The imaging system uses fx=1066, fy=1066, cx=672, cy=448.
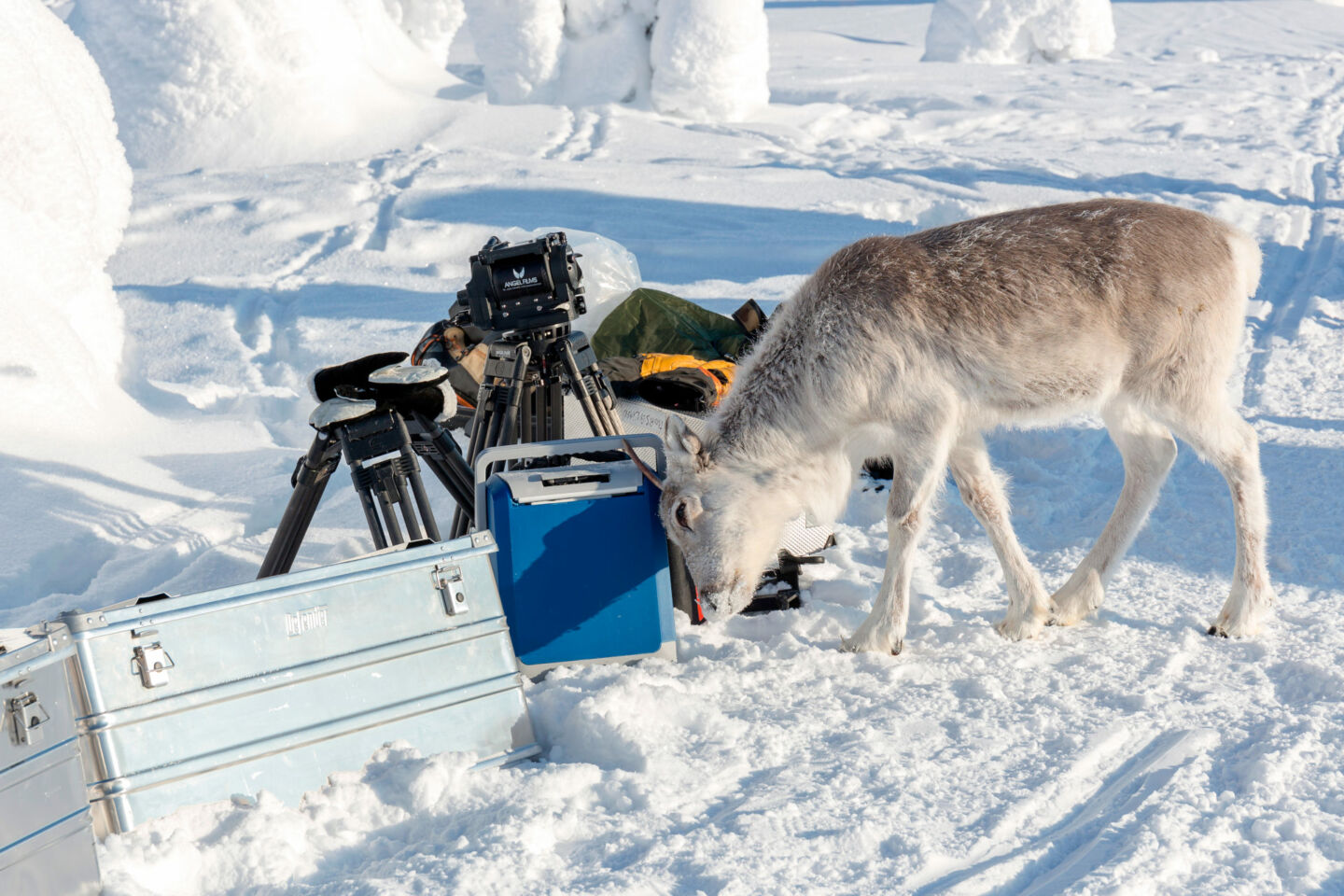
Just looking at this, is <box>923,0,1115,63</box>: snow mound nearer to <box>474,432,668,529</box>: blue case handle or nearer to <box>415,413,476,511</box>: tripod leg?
<box>474,432,668,529</box>: blue case handle

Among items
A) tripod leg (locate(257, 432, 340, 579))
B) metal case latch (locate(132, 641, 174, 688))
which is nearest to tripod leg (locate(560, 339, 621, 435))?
tripod leg (locate(257, 432, 340, 579))

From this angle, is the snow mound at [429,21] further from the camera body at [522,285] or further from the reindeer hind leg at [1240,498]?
the reindeer hind leg at [1240,498]

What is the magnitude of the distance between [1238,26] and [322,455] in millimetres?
27720

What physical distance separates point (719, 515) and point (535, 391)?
863mm

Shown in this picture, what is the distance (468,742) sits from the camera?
2855mm

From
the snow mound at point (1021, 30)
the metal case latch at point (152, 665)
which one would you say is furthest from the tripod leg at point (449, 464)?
the snow mound at point (1021, 30)

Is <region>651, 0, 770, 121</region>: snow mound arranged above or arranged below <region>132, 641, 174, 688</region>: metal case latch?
above

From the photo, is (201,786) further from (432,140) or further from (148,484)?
(432,140)

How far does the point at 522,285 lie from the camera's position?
355 cm

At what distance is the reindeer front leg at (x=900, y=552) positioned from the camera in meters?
3.57

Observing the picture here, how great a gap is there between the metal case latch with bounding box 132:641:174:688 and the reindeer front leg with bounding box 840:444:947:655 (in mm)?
2099

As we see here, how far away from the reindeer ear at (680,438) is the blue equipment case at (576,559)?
0.16 meters

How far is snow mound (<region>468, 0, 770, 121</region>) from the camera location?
15062mm

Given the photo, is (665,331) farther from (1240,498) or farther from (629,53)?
(629,53)
